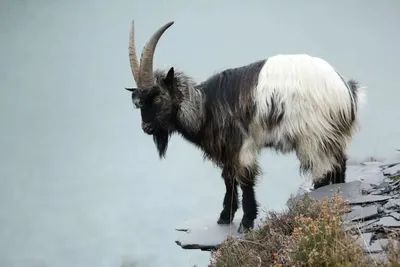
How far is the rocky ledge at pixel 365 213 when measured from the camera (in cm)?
369

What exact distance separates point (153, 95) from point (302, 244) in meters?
2.14

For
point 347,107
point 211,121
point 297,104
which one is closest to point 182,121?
point 211,121

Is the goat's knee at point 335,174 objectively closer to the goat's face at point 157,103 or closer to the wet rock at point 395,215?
the wet rock at point 395,215

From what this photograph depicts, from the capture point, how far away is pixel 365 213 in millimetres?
4133

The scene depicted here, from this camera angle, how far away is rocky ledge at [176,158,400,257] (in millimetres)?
3693

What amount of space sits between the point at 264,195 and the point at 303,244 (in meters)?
5.72

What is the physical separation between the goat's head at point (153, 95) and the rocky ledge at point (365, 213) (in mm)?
1016

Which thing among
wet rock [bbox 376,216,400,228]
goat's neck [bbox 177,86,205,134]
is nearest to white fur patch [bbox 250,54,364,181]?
goat's neck [bbox 177,86,205,134]

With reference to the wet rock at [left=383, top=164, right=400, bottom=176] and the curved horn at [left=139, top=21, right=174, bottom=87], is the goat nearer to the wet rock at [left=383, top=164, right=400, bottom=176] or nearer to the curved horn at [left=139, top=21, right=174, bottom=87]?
the curved horn at [left=139, top=21, right=174, bottom=87]

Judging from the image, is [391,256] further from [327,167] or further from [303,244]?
[327,167]

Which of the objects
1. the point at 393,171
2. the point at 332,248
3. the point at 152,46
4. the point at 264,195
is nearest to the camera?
the point at 332,248

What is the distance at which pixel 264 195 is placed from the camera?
902cm

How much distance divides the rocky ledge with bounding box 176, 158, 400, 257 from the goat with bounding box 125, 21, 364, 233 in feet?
0.72

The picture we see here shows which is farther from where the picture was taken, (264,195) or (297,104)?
(264,195)
